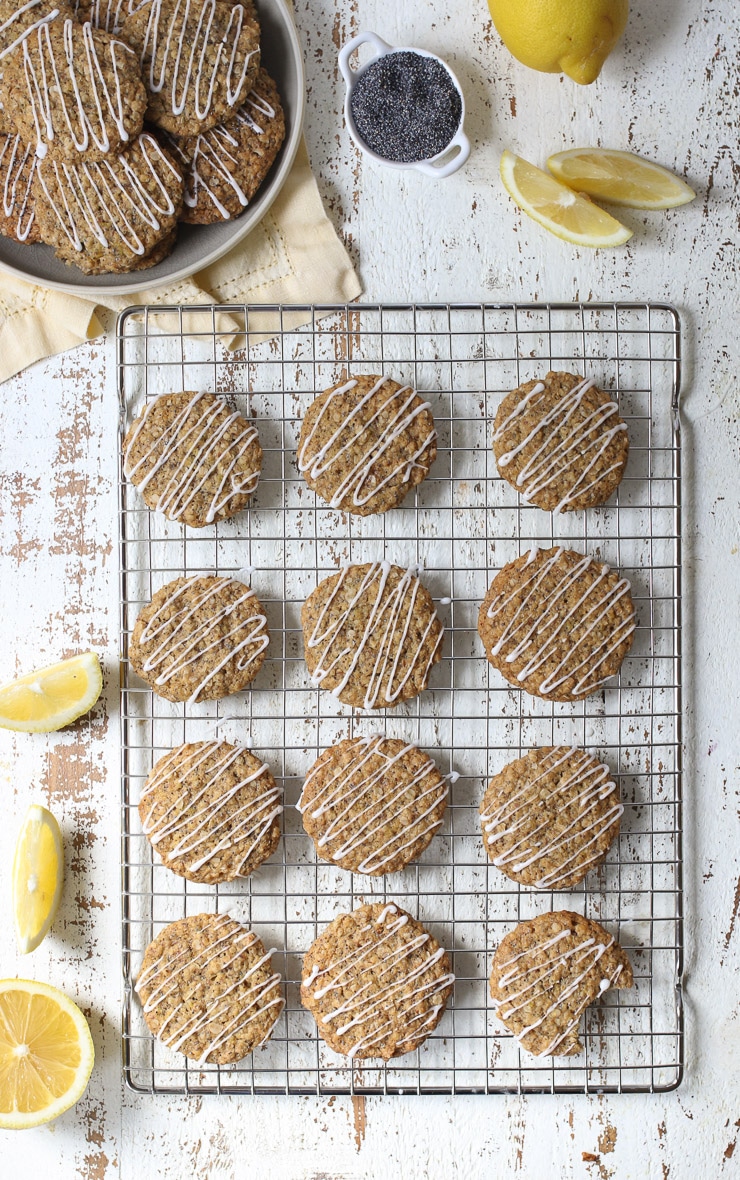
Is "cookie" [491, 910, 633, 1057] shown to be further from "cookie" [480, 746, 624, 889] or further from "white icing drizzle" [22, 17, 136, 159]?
"white icing drizzle" [22, 17, 136, 159]

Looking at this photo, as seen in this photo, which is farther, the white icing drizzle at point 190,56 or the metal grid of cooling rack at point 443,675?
the metal grid of cooling rack at point 443,675

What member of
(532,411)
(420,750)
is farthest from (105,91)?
(420,750)

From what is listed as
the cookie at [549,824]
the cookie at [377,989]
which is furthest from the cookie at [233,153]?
the cookie at [377,989]

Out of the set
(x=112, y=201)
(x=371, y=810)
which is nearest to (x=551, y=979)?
(x=371, y=810)

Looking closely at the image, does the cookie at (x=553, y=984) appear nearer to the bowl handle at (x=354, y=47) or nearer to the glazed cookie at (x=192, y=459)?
the glazed cookie at (x=192, y=459)

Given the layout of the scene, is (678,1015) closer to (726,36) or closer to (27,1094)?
(27,1094)

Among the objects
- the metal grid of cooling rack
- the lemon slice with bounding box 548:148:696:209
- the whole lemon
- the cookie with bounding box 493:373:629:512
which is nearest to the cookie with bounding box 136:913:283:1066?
the metal grid of cooling rack
